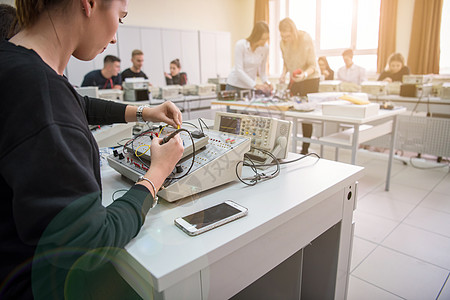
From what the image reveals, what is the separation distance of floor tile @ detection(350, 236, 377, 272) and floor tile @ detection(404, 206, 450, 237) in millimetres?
463

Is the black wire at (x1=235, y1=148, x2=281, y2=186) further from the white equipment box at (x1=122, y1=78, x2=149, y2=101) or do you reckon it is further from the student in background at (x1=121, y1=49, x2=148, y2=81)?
the student in background at (x1=121, y1=49, x2=148, y2=81)

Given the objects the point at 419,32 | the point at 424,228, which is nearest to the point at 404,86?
the point at 424,228

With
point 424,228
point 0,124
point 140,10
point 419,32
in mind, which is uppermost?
point 140,10

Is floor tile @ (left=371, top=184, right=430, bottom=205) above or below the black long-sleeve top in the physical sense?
below

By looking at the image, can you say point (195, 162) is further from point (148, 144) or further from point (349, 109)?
point (349, 109)

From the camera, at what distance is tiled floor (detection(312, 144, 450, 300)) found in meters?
1.53

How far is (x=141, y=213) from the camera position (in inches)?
24.9

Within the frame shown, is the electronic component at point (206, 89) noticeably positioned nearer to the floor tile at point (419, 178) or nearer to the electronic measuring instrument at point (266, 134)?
the floor tile at point (419, 178)

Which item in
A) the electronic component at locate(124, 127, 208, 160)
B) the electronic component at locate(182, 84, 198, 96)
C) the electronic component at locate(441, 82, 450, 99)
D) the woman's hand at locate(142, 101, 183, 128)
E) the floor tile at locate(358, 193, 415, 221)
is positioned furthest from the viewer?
the electronic component at locate(182, 84, 198, 96)

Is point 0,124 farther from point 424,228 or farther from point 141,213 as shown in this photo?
point 424,228

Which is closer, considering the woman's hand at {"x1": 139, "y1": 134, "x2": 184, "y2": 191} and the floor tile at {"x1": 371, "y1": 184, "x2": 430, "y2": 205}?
the woman's hand at {"x1": 139, "y1": 134, "x2": 184, "y2": 191}

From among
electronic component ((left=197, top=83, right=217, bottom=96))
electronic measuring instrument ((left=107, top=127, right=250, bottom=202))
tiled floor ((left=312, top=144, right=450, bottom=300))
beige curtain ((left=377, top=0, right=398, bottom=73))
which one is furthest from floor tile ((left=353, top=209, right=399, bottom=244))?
beige curtain ((left=377, top=0, right=398, bottom=73))

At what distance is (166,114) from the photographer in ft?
3.39

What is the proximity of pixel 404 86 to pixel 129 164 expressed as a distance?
3.55 m
